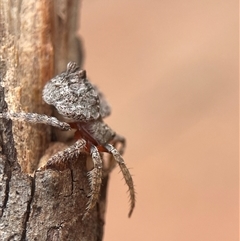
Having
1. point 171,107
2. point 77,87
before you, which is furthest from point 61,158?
point 171,107

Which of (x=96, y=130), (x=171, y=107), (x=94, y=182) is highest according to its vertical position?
(x=171, y=107)

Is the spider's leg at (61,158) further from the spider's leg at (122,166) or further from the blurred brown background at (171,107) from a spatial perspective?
the blurred brown background at (171,107)

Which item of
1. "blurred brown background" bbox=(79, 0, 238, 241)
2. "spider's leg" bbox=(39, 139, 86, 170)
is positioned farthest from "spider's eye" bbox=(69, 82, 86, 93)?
"blurred brown background" bbox=(79, 0, 238, 241)

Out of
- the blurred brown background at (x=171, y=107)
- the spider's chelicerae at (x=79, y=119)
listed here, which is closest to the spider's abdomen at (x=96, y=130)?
the spider's chelicerae at (x=79, y=119)

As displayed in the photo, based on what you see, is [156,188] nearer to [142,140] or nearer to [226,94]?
[142,140]

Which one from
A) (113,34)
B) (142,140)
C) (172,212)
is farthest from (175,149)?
(113,34)

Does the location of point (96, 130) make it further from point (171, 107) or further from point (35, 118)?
point (171, 107)
